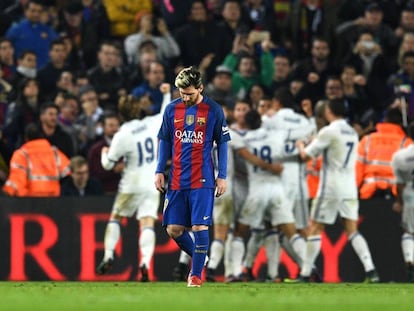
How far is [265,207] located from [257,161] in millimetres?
652

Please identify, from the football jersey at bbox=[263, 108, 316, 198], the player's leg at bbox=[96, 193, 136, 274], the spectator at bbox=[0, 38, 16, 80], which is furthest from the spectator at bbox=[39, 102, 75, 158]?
the football jersey at bbox=[263, 108, 316, 198]

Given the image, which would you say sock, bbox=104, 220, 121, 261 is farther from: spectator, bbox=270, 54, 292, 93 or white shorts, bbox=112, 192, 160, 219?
spectator, bbox=270, 54, 292, 93

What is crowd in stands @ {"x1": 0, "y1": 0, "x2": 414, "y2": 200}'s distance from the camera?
2253 cm

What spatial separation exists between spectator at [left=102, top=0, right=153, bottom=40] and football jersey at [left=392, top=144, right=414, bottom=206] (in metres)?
6.85

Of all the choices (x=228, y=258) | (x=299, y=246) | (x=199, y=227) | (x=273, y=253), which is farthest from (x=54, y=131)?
(x=199, y=227)

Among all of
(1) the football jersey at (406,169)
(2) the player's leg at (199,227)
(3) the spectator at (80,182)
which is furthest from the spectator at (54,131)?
(2) the player's leg at (199,227)

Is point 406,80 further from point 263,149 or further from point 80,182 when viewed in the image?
point 80,182

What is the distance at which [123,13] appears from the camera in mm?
25188

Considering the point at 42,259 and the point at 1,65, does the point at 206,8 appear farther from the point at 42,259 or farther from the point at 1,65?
the point at 42,259

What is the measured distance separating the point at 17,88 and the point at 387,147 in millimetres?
5940

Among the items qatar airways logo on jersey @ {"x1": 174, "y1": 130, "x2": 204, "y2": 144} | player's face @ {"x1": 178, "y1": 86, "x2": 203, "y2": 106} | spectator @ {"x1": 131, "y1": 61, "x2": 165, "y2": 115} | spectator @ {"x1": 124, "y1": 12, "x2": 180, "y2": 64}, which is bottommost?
qatar airways logo on jersey @ {"x1": 174, "y1": 130, "x2": 204, "y2": 144}

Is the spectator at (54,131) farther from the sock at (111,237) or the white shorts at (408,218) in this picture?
the white shorts at (408,218)

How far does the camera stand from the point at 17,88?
23.0 meters

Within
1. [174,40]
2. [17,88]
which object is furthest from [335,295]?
[174,40]
